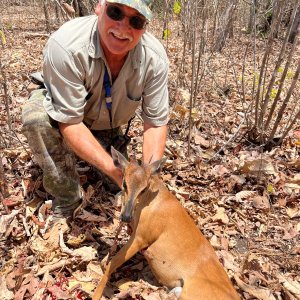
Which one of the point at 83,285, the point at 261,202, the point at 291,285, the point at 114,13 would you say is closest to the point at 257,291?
the point at 291,285

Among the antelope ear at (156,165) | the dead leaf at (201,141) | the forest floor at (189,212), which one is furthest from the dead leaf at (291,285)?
the dead leaf at (201,141)

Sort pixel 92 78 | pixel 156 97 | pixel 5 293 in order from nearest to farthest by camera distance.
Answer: pixel 5 293
pixel 92 78
pixel 156 97

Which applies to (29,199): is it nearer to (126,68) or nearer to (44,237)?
(44,237)

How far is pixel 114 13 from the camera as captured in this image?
322 cm

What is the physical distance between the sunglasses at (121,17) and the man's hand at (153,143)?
1.08m

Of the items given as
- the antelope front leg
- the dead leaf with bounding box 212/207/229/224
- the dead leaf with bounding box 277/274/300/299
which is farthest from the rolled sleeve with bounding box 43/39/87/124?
the dead leaf with bounding box 277/274/300/299

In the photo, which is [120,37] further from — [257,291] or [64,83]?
[257,291]

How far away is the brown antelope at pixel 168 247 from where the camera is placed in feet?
9.80

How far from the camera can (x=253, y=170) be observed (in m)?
4.58

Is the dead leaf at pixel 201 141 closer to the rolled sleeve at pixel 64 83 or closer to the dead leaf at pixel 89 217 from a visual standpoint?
the dead leaf at pixel 89 217

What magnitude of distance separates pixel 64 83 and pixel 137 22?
0.87 meters

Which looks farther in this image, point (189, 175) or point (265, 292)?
point (189, 175)

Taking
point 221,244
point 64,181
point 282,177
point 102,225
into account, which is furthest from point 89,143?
point 282,177

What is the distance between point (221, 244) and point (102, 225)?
4.19ft
